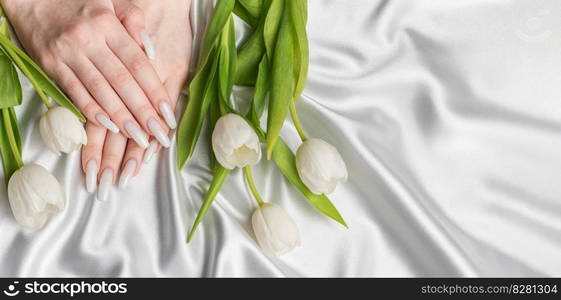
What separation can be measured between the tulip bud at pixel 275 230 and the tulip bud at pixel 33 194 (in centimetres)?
20

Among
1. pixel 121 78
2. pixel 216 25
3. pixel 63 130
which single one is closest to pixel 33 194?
pixel 63 130

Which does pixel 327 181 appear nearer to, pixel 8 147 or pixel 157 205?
pixel 157 205

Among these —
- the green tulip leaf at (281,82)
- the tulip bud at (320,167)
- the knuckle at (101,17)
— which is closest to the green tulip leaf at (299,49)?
the green tulip leaf at (281,82)

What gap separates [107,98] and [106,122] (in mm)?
28

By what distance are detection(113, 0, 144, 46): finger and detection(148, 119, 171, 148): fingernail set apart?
0.39 ft

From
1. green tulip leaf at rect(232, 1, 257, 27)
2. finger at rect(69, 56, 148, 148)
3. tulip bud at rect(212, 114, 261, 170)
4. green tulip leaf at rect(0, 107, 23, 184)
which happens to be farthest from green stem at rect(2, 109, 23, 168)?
green tulip leaf at rect(232, 1, 257, 27)

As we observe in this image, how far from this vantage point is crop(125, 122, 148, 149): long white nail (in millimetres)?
909

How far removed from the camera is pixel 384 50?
104cm

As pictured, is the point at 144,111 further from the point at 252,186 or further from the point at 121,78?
the point at 252,186

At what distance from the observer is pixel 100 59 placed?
95 cm

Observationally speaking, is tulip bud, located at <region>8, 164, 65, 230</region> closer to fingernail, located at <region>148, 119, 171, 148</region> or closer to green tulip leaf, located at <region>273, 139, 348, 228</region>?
fingernail, located at <region>148, 119, 171, 148</region>

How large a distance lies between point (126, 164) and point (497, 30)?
19.5 inches

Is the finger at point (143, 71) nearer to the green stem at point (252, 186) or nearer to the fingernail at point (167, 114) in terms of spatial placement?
the fingernail at point (167, 114)

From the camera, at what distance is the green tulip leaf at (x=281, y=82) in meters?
0.85
